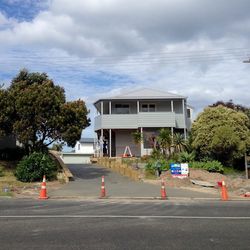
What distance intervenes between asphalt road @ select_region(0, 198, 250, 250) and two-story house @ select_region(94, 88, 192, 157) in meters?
26.2

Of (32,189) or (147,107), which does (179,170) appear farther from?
(147,107)

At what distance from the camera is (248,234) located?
30.5ft

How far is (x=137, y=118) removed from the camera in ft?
135

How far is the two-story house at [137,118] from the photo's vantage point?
134 feet

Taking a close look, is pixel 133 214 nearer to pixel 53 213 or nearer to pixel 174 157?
pixel 53 213

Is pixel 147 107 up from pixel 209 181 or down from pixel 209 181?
up

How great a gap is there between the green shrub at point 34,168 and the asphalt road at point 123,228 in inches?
376

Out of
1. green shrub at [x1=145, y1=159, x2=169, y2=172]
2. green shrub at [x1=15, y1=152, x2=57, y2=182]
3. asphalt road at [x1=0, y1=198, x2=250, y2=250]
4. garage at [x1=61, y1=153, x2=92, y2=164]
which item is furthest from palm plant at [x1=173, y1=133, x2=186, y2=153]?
garage at [x1=61, y1=153, x2=92, y2=164]

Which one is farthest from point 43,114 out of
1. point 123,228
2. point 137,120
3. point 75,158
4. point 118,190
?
point 75,158

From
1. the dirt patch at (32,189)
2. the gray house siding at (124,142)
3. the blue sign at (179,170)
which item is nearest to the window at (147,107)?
the gray house siding at (124,142)

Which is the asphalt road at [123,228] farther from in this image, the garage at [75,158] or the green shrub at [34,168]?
the garage at [75,158]

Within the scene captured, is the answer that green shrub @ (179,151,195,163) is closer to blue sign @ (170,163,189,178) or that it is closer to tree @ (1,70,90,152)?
blue sign @ (170,163,189,178)

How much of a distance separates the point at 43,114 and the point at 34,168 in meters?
3.12

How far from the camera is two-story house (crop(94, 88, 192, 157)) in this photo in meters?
40.8
